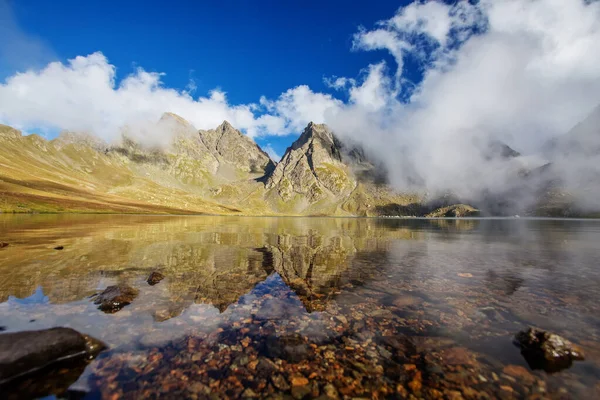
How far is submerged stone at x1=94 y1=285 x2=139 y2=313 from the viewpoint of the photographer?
14.1 m

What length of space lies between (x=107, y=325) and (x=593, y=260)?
147ft

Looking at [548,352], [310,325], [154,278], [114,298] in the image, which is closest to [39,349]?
[114,298]

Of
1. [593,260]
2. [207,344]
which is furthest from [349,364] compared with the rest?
[593,260]

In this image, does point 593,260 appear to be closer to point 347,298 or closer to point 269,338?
point 347,298

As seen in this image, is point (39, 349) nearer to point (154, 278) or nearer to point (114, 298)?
point (114, 298)

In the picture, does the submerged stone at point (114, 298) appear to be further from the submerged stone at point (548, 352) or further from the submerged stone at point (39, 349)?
the submerged stone at point (548, 352)

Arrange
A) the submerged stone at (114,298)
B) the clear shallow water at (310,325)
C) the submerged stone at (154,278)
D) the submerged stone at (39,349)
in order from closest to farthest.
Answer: the submerged stone at (39,349)
the clear shallow water at (310,325)
the submerged stone at (114,298)
the submerged stone at (154,278)

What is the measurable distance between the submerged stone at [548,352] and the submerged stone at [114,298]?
1827cm

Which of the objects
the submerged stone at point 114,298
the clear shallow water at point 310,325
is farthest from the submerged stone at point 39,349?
the submerged stone at point 114,298

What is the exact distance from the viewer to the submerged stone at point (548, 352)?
955 cm

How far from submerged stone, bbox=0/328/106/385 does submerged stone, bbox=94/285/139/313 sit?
12.9 feet

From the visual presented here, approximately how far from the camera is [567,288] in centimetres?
1891

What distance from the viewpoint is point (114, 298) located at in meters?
14.8

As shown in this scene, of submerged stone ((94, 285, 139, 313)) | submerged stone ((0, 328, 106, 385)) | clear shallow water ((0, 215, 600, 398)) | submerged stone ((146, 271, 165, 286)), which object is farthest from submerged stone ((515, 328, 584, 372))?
submerged stone ((146, 271, 165, 286))
